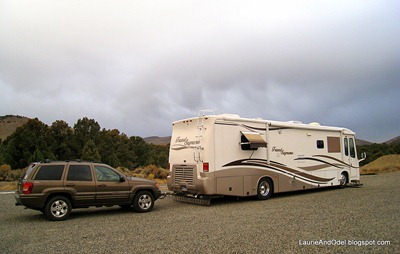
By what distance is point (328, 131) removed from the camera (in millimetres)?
17094

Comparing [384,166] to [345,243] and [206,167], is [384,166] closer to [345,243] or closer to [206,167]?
[206,167]

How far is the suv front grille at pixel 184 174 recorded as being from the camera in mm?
12491

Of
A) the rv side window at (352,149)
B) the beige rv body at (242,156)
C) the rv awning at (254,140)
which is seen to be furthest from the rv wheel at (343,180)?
the rv awning at (254,140)

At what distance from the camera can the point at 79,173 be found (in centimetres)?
1032

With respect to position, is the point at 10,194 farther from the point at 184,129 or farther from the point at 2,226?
the point at 184,129

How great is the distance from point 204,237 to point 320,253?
2.40 meters

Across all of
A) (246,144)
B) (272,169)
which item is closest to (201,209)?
(246,144)

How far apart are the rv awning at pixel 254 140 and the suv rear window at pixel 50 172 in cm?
644

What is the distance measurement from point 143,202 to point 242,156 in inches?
161

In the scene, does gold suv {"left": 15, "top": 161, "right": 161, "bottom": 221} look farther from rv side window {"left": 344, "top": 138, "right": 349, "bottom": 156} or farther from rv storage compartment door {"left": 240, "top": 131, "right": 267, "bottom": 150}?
rv side window {"left": 344, "top": 138, "right": 349, "bottom": 156}

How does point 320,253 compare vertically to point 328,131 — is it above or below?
below

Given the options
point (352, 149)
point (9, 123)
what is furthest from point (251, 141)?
point (9, 123)

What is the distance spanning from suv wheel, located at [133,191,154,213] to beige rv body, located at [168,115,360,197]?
173 cm

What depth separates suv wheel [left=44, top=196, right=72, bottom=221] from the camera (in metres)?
9.58
